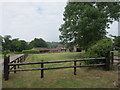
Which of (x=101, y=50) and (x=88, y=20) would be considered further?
(x=88, y=20)

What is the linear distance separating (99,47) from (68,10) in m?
12.8

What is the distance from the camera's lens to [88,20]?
14484 mm

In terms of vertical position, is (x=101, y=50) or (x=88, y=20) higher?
(x=88, y=20)

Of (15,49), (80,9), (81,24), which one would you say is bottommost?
(15,49)

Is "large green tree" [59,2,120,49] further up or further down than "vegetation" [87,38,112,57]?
further up

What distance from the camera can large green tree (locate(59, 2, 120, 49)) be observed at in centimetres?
1444

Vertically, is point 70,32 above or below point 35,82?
above

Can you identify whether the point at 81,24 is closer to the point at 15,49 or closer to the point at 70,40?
the point at 70,40

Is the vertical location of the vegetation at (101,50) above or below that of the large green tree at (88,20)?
below

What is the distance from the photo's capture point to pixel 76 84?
4766mm

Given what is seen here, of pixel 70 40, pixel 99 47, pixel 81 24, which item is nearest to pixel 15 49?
pixel 70 40

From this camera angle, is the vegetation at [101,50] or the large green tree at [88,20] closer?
the vegetation at [101,50]

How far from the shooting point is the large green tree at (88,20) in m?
14.4

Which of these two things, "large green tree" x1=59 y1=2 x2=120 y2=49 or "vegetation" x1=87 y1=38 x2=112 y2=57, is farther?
"large green tree" x1=59 y1=2 x2=120 y2=49
